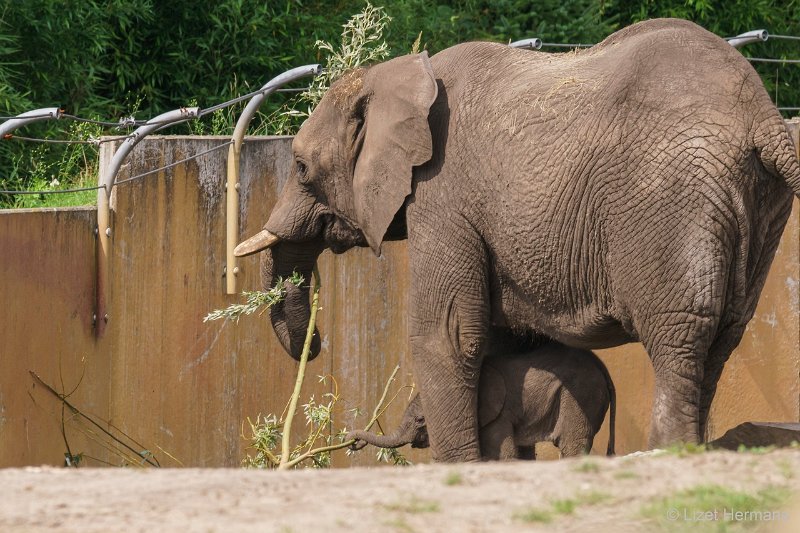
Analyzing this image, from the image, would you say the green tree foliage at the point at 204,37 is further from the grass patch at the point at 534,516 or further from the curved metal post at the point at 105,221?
the grass patch at the point at 534,516

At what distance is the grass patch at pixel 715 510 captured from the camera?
4.99 m

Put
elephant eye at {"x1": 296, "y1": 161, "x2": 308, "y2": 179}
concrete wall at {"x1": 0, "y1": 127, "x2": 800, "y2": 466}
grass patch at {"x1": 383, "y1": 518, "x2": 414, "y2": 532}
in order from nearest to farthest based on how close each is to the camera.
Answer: grass patch at {"x1": 383, "y1": 518, "x2": 414, "y2": 532} → elephant eye at {"x1": 296, "y1": 161, "x2": 308, "y2": 179} → concrete wall at {"x1": 0, "y1": 127, "x2": 800, "y2": 466}

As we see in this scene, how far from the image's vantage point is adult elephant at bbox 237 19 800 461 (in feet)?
23.1

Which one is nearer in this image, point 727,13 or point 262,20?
point 262,20

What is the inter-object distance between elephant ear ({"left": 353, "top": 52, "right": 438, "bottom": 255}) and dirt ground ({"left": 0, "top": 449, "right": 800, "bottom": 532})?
2494mm

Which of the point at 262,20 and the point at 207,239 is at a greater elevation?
the point at 262,20

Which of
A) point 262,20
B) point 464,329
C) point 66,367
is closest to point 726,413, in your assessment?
point 464,329

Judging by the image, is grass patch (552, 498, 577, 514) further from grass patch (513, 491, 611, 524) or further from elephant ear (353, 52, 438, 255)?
elephant ear (353, 52, 438, 255)

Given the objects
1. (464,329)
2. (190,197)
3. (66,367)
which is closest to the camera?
(464,329)

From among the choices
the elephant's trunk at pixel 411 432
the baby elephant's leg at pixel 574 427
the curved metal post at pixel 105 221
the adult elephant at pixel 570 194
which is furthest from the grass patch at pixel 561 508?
the curved metal post at pixel 105 221

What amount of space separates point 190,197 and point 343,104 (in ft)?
6.83

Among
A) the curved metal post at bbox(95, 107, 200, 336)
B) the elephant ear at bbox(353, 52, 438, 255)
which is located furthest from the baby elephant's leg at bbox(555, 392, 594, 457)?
the curved metal post at bbox(95, 107, 200, 336)

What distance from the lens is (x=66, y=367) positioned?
374 inches

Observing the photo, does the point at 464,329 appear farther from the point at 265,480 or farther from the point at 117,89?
the point at 117,89
